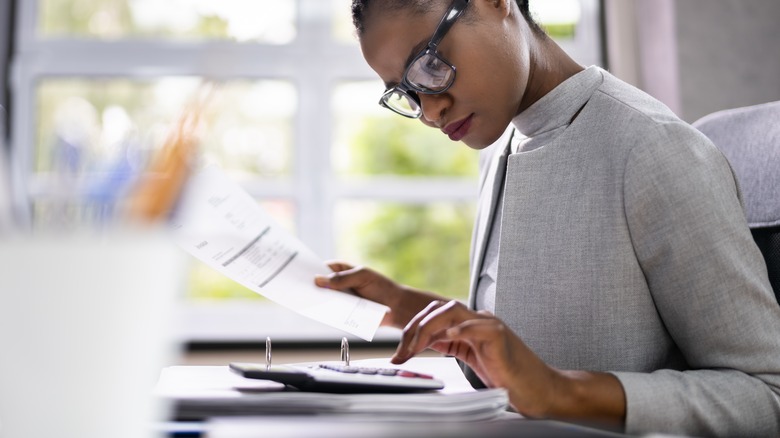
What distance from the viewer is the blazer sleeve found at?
74cm

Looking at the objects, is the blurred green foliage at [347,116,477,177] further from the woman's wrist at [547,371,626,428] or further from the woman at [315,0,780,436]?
the woman's wrist at [547,371,626,428]

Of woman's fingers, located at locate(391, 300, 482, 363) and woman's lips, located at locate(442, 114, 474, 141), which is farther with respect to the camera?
woman's lips, located at locate(442, 114, 474, 141)

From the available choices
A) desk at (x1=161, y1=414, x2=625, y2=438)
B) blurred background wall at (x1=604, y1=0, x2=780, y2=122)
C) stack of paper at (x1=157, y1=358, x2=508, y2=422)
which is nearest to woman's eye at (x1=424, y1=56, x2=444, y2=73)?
stack of paper at (x1=157, y1=358, x2=508, y2=422)

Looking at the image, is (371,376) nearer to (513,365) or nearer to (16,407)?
(513,365)

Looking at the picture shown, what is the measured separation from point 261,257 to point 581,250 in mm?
417

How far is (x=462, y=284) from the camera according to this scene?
2834 mm

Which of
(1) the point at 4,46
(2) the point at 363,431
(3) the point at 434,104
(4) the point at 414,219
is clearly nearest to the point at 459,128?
(3) the point at 434,104

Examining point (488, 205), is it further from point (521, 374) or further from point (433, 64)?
point (521, 374)

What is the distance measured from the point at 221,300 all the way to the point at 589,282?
2.06 metres

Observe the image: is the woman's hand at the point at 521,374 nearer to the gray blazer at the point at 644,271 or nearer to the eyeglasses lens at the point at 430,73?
the gray blazer at the point at 644,271

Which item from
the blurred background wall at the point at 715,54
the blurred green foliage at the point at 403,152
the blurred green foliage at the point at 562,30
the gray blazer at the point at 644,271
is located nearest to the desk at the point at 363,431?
the gray blazer at the point at 644,271

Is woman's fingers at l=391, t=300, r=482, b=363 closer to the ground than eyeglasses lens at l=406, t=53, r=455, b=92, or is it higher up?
closer to the ground

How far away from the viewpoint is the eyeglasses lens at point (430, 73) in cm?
104

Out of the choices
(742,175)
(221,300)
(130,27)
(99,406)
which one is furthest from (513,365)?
(130,27)
